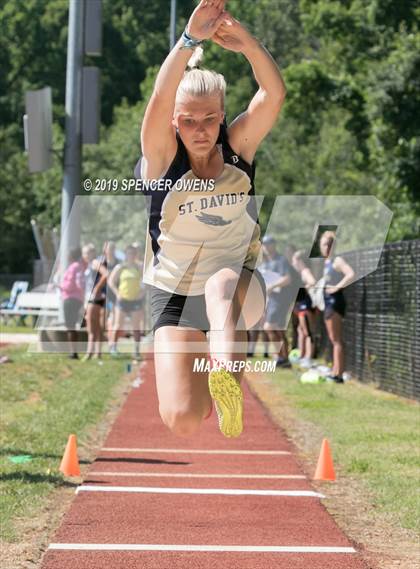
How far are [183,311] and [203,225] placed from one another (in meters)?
0.42

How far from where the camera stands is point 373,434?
9969 millimetres

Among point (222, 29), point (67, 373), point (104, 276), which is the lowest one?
point (67, 373)

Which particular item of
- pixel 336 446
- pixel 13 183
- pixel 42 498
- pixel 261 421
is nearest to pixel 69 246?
pixel 261 421

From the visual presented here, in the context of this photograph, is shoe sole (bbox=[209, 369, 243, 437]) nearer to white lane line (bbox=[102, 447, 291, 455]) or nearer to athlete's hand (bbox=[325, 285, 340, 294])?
white lane line (bbox=[102, 447, 291, 455])

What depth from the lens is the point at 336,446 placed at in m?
9.42

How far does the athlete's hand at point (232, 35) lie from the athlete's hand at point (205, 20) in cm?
5

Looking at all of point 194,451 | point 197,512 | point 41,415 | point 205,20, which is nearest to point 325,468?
point 197,512

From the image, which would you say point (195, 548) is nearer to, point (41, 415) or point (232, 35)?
point (232, 35)

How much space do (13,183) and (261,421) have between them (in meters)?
40.7

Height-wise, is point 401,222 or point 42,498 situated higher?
point 401,222

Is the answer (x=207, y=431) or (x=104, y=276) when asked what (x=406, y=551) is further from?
(x=104, y=276)

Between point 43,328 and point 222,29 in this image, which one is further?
point 43,328

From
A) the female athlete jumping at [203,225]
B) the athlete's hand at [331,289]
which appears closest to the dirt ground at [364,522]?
the female athlete jumping at [203,225]
